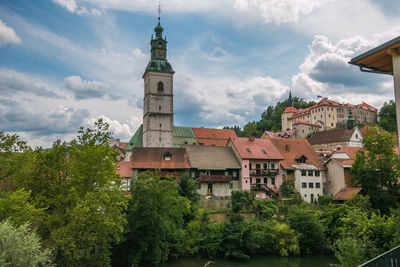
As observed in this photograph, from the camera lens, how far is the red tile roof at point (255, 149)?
45594mm

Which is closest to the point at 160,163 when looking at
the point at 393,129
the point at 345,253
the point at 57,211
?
the point at 57,211

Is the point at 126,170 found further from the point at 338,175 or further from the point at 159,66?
the point at 338,175

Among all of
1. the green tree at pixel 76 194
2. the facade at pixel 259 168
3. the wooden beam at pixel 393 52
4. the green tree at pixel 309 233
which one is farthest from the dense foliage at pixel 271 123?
the wooden beam at pixel 393 52

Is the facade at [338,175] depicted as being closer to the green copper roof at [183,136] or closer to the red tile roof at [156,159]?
the red tile roof at [156,159]

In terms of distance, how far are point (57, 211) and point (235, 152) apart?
2922 cm

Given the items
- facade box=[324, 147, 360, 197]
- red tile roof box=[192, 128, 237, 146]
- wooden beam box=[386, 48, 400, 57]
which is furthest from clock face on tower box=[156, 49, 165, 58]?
wooden beam box=[386, 48, 400, 57]

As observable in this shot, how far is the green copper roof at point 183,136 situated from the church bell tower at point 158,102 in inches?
226

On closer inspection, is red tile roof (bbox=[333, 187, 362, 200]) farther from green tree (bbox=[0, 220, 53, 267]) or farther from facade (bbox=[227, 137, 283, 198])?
green tree (bbox=[0, 220, 53, 267])

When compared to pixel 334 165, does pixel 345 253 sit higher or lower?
lower

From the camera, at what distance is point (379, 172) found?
1451 inches

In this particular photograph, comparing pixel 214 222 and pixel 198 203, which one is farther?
pixel 198 203

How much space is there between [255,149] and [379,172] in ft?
52.1

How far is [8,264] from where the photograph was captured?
1462 cm

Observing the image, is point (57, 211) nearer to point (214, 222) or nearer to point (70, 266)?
point (70, 266)
